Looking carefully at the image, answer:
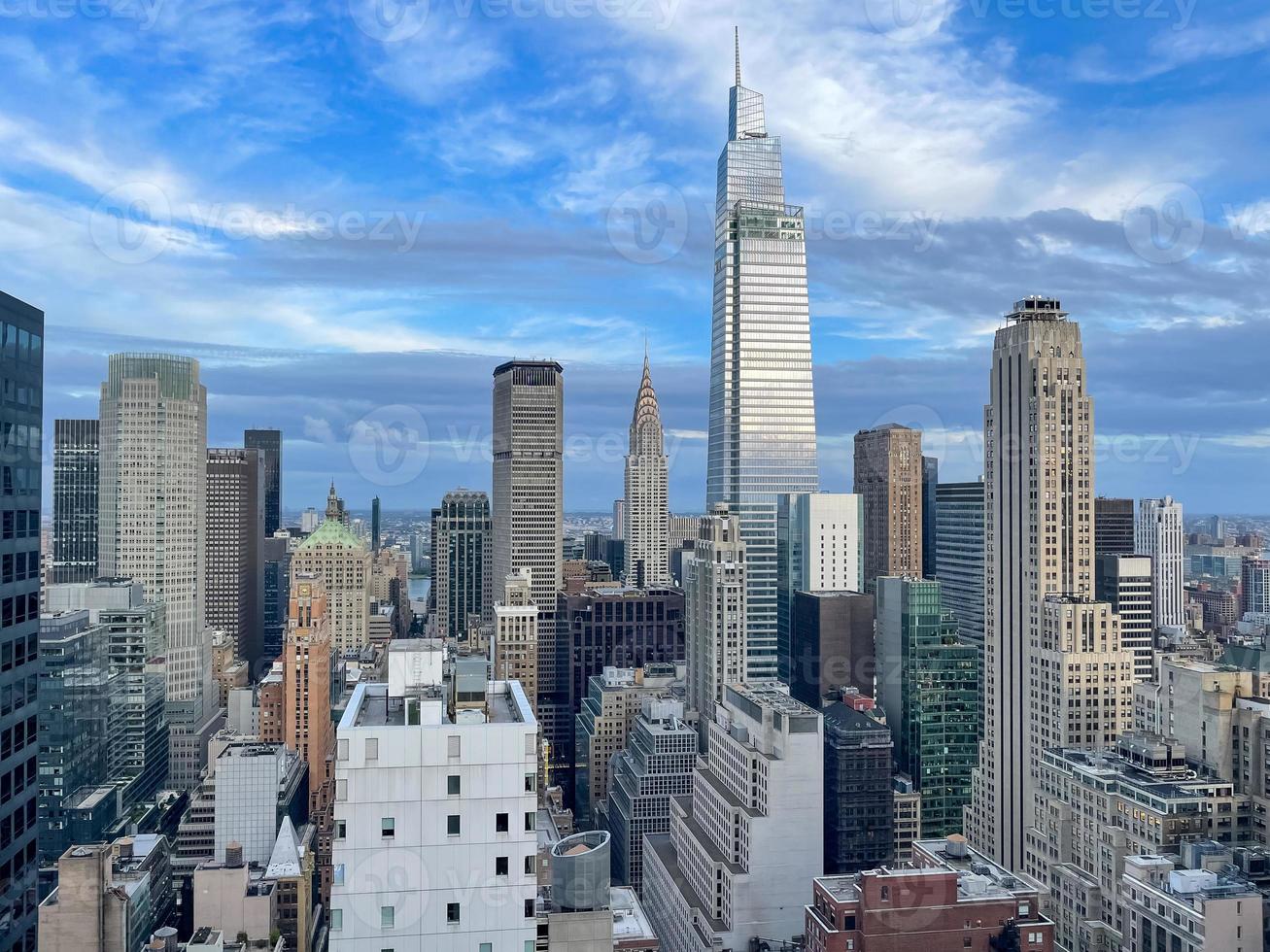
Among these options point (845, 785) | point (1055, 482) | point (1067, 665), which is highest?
point (1055, 482)

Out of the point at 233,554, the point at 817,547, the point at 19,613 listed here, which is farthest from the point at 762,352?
the point at 19,613

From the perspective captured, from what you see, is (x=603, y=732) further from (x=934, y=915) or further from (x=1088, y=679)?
(x=934, y=915)

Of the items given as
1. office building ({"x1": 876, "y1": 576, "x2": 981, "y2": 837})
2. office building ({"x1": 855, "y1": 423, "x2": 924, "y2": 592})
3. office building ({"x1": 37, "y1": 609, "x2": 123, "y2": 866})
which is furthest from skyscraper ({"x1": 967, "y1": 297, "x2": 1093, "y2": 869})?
office building ({"x1": 855, "y1": 423, "x2": 924, "y2": 592})

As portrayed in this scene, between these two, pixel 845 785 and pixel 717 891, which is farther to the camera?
pixel 845 785

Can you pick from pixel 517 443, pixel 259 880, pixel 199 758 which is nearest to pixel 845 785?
pixel 259 880

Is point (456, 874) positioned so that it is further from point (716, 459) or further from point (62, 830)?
point (716, 459)

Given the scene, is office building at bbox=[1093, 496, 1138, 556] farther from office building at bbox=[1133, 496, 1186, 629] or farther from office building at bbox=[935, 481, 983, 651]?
office building at bbox=[1133, 496, 1186, 629]
